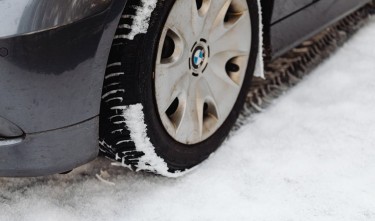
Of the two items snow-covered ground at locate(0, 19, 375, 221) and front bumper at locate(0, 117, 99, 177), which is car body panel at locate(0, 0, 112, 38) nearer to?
front bumper at locate(0, 117, 99, 177)

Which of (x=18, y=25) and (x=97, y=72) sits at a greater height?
(x=18, y=25)

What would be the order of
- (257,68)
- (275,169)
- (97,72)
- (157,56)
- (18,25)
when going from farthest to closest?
(257,68) < (275,169) < (157,56) < (97,72) < (18,25)

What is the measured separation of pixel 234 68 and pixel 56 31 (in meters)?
1.02

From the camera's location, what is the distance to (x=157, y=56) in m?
2.03

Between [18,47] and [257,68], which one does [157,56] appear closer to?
[18,47]

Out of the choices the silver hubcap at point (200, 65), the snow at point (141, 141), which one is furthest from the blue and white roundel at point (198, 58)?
the snow at point (141, 141)

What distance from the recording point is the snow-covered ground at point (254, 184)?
2186mm

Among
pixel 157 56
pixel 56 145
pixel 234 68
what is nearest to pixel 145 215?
pixel 56 145

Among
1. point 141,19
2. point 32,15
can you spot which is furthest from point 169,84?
point 32,15

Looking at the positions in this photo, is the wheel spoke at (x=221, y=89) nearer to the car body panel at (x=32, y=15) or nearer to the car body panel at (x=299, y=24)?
the car body panel at (x=299, y=24)

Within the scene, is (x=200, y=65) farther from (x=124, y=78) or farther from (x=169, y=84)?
(x=124, y=78)

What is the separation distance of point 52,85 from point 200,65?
682 mm

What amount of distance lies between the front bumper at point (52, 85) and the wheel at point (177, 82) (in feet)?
0.32

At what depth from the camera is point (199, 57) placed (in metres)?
2.25
